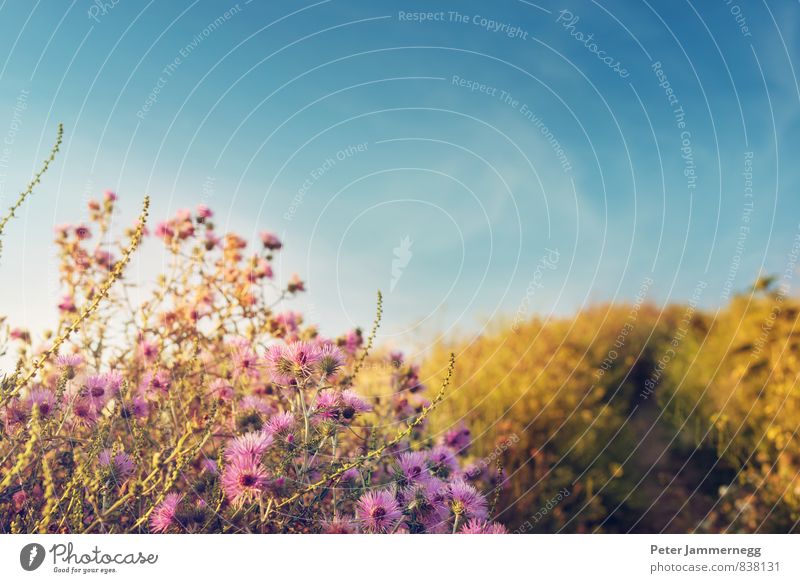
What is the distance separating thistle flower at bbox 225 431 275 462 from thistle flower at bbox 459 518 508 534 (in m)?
0.64

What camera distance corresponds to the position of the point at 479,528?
1.82 m

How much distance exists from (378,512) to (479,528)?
31cm

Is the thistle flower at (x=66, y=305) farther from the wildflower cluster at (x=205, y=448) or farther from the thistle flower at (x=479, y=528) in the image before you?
the thistle flower at (x=479, y=528)

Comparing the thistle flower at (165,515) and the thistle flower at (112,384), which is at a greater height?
the thistle flower at (112,384)

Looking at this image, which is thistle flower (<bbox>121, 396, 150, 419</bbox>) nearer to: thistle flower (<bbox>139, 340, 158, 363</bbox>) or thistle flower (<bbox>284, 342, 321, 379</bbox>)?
thistle flower (<bbox>139, 340, 158, 363</bbox>)

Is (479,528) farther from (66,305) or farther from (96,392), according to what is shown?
(66,305)

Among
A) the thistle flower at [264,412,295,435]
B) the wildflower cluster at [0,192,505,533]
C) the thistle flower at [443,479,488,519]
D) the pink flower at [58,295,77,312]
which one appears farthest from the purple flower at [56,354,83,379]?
the thistle flower at [443,479,488,519]

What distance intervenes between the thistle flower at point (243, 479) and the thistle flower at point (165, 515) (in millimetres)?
228

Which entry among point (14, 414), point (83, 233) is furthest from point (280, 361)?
point (83, 233)

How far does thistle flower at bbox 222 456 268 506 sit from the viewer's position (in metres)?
1.66

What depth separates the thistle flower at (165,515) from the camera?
5.92 ft

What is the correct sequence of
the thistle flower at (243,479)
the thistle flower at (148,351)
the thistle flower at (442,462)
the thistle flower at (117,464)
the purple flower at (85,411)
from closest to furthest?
the thistle flower at (243,479) < the thistle flower at (117,464) < the purple flower at (85,411) < the thistle flower at (442,462) < the thistle flower at (148,351)

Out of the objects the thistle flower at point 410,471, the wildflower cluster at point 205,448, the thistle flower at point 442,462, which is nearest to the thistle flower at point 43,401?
the wildflower cluster at point 205,448
